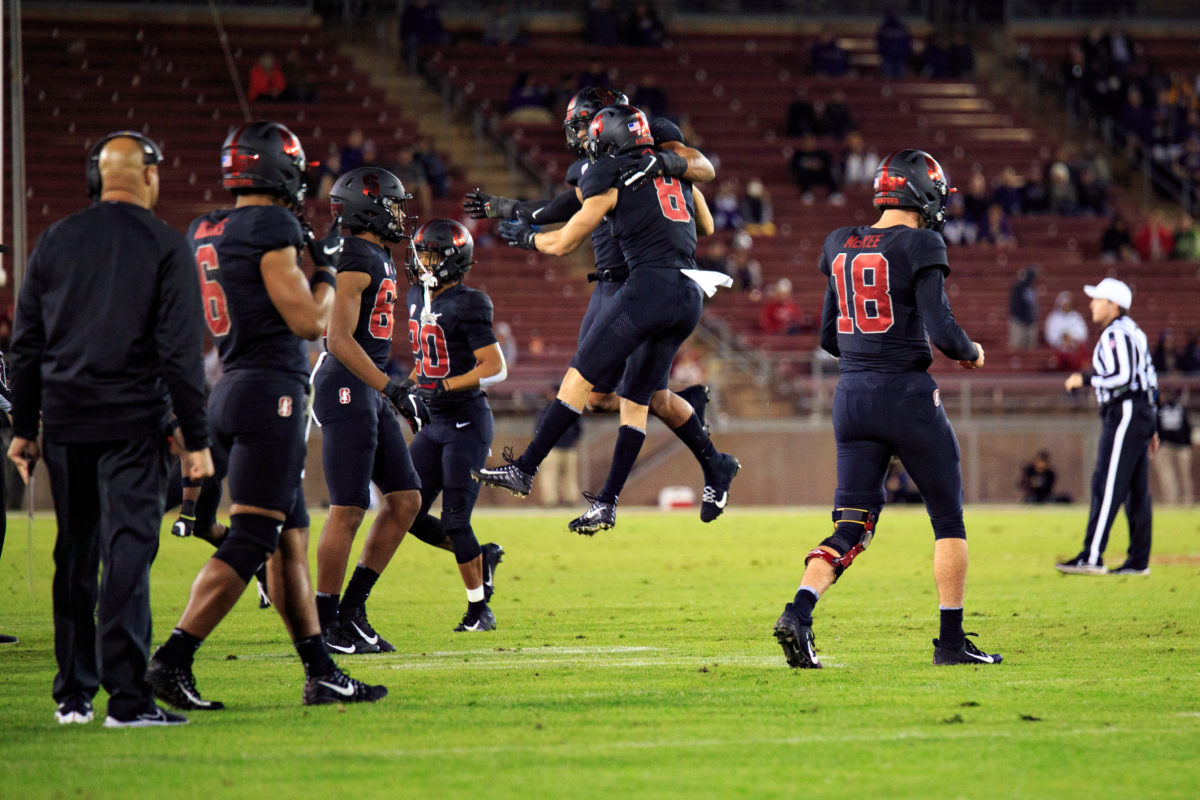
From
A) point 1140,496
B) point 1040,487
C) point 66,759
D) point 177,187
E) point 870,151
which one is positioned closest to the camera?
point 66,759

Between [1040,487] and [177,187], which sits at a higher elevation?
[177,187]

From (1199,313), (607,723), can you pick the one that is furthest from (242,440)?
(1199,313)

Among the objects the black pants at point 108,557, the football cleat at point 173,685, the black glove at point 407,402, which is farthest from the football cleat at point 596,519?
the black pants at point 108,557

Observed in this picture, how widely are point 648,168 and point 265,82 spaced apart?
21.1 metres

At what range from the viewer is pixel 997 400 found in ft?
77.5

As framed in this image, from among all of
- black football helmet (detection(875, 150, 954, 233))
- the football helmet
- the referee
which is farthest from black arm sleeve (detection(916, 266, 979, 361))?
the referee

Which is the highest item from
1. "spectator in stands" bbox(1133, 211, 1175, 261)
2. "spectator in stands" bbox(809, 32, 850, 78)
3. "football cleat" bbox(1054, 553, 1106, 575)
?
"spectator in stands" bbox(809, 32, 850, 78)

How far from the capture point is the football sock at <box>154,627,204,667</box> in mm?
6004

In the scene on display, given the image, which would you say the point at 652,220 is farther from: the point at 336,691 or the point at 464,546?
the point at 336,691

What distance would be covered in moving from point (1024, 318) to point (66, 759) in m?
22.8

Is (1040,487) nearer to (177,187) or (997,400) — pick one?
(997,400)

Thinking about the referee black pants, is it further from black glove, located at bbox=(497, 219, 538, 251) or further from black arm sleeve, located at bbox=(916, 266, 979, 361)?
black glove, located at bbox=(497, 219, 538, 251)

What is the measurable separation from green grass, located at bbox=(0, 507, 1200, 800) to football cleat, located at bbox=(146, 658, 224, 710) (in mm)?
130

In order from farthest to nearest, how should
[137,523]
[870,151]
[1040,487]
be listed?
[870,151] < [1040,487] < [137,523]
